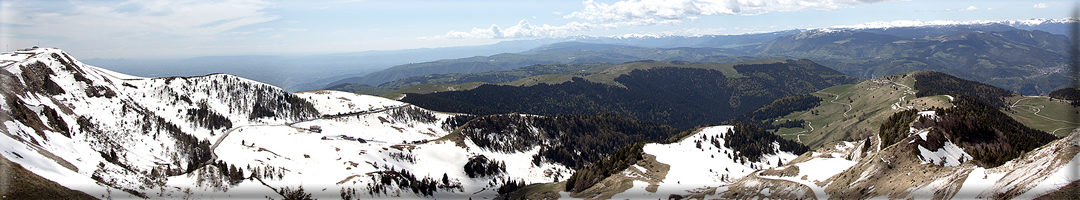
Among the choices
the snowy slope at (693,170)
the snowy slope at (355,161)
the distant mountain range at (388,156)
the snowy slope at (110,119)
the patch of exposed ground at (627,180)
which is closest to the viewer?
the distant mountain range at (388,156)

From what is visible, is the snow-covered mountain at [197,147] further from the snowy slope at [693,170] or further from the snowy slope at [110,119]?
the snowy slope at [693,170]

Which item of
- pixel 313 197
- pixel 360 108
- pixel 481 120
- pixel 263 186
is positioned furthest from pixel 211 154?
pixel 360 108

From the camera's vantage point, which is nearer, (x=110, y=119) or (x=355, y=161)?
(x=110, y=119)

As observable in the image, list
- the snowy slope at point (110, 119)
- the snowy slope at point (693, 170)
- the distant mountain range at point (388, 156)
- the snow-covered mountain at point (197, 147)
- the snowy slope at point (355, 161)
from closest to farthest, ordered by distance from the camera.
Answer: the distant mountain range at point (388, 156)
the snowy slope at point (110, 119)
the snow-covered mountain at point (197, 147)
the snowy slope at point (693, 170)
the snowy slope at point (355, 161)

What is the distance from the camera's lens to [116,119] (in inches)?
3460

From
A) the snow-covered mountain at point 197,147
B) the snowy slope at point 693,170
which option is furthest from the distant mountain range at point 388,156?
the snowy slope at point 693,170

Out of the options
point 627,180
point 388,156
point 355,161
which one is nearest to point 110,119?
point 355,161

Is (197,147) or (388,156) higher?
(197,147)

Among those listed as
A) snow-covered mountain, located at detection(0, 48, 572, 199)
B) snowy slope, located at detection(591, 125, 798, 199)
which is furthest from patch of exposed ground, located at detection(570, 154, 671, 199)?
snow-covered mountain, located at detection(0, 48, 572, 199)

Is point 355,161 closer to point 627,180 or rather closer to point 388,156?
point 388,156

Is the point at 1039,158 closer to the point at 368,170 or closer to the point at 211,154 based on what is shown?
the point at 368,170

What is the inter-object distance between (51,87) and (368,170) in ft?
208

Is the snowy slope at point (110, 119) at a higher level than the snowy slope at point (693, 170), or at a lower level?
higher

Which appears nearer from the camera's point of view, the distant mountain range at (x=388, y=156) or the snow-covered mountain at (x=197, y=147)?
the distant mountain range at (x=388, y=156)
